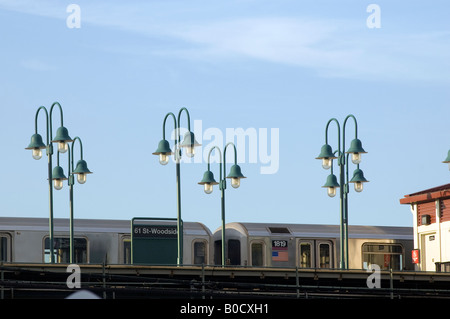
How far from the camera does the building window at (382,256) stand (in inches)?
2052

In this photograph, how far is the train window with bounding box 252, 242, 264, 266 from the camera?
51062 mm

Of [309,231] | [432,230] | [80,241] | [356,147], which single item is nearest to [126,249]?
[80,241]

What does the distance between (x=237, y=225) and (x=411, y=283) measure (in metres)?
15.2

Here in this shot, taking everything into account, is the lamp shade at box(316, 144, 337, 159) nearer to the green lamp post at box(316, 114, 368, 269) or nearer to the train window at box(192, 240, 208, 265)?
the green lamp post at box(316, 114, 368, 269)

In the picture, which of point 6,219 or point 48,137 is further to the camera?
point 6,219

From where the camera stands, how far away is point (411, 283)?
3762 centimetres

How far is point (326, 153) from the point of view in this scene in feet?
148

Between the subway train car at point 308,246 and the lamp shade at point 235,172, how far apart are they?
5939 mm

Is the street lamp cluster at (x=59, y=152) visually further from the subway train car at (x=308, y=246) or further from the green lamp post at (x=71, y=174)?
the subway train car at (x=308, y=246)

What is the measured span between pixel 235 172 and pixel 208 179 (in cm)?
119

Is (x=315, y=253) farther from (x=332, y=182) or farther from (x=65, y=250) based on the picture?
(x=65, y=250)

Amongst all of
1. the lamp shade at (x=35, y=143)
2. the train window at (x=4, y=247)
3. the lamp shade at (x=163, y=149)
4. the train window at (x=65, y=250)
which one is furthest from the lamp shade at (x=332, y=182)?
the train window at (x=4, y=247)
